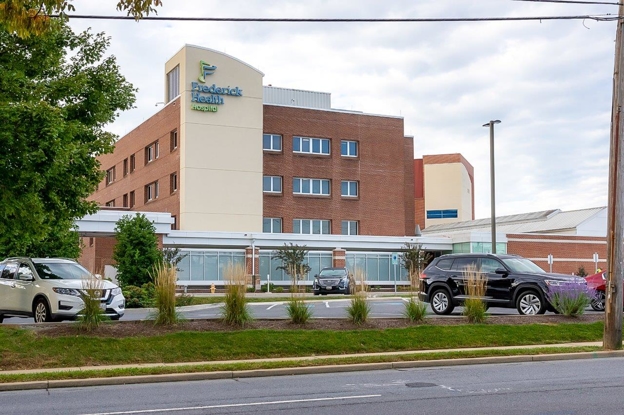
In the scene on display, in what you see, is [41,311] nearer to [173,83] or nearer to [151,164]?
[173,83]

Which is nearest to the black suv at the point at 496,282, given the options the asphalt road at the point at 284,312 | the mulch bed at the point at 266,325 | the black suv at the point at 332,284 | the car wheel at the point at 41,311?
the asphalt road at the point at 284,312

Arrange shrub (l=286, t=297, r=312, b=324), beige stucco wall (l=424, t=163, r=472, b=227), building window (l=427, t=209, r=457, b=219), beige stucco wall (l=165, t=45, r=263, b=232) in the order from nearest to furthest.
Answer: shrub (l=286, t=297, r=312, b=324) → beige stucco wall (l=165, t=45, r=263, b=232) → beige stucco wall (l=424, t=163, r=472, b=227) → building window (l=427, t=209, r=457, b=219)

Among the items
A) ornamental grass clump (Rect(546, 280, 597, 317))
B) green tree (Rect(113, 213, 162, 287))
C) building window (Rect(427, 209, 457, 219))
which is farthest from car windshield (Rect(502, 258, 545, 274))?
building window (Rect(427, 209, 457, 219))

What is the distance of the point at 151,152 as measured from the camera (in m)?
61.5

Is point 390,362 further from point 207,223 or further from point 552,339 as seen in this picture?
point 207,223

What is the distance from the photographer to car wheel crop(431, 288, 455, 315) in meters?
22.0

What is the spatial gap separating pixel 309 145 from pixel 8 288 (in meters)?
41.5

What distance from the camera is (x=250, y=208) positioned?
2196 inches

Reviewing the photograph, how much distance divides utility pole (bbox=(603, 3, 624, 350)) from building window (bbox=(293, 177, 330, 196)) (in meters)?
42.4

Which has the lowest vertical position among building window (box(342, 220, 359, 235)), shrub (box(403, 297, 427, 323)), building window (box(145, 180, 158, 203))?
shrub (box(403, 297, 427, 323))

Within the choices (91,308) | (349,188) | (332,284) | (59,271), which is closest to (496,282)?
(91,308)

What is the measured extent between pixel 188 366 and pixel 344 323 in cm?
494

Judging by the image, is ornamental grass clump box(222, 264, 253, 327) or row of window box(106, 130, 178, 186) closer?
ornamental grass clump box(222, 264, 253, 327)

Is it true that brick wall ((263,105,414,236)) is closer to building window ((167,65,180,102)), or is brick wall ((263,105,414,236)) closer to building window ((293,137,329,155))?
building window ((293,137,329,155))
